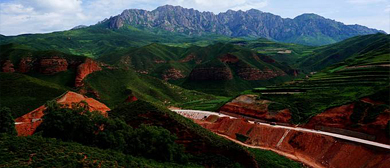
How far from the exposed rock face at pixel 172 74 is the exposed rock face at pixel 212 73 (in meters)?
19.4

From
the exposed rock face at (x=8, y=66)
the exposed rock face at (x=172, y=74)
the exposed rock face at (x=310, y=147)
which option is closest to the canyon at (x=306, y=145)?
the exposed rock face at (x=310, y=147)

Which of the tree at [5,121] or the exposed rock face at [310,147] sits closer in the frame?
the tree at [5,121]

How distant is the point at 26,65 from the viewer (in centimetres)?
8562

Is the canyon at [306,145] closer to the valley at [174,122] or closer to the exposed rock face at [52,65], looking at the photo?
the valley at [174,122]

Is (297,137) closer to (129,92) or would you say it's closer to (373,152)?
(373,152)

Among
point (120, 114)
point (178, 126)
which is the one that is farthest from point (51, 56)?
point (178, 126)

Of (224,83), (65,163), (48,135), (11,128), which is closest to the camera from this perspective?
(65,163)

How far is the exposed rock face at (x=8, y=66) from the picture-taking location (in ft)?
272

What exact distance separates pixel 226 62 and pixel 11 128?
13064 centimetres

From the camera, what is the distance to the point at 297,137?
162 ft

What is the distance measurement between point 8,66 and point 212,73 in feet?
307

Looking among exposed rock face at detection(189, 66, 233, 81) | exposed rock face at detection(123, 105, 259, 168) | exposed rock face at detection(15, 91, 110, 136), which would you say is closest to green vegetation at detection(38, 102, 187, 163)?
exposed rock face at detection(123, 105, 259, 168)

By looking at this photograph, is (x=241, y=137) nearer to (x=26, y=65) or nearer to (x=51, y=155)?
(x=51, y=155)

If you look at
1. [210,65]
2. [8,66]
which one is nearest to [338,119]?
A: [8,66]
